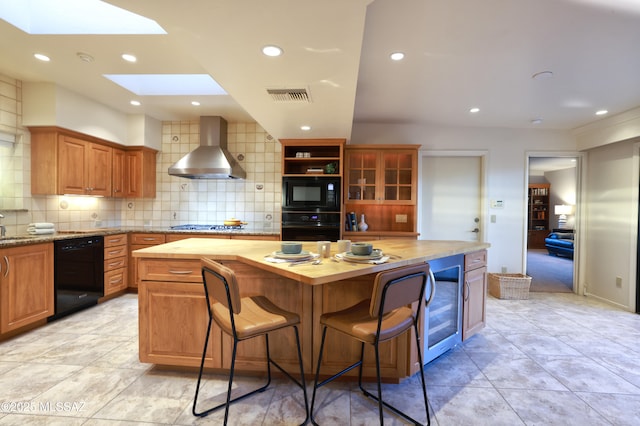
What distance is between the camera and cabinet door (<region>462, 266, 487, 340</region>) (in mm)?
2348

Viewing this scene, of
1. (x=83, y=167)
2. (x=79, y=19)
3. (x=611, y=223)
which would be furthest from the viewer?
(x=611, y=223)

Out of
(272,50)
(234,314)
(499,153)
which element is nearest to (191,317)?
(234,314)

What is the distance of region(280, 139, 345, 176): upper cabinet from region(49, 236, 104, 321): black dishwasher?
7.83 feet

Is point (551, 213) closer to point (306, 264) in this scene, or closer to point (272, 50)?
point (306, 264)

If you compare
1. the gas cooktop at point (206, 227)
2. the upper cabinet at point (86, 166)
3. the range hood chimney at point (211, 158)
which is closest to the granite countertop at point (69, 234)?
the gas cooktop at point (206, 227)

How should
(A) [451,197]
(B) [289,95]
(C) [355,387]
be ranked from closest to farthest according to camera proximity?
1. (C) [355,387]
2. (B) [289,95]
3. (A) [451,197]

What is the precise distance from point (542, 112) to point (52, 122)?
5587mm

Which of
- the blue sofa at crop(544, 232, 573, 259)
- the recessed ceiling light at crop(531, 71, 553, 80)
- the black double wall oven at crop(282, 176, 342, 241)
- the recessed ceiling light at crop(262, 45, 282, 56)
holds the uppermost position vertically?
the recessed ceiling light at crop(531, 71, 553, 80)

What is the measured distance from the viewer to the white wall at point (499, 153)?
13.6 feet

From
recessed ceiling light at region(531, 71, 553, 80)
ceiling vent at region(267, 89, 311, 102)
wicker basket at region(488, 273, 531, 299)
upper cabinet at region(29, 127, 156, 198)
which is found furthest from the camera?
wicker basket at region(488, 273, 531, 299)

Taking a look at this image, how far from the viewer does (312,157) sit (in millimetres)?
3896

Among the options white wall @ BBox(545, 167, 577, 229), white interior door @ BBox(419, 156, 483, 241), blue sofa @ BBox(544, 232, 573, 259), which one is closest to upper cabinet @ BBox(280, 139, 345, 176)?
white interior door @ BBox(419, 156, 483, 241)

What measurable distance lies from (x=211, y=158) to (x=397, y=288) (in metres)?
3.34

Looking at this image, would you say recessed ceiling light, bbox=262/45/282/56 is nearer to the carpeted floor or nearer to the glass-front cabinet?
the glass-front cabinet
